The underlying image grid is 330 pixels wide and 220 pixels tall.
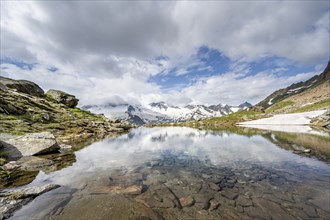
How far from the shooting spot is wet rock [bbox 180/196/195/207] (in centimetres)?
1145

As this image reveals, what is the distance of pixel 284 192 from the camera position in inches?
516

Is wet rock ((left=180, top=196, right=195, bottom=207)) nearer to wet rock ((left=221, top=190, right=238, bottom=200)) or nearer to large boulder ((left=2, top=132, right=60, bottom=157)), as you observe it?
wet rock ((left=221, top=190, right=238, bottom=200))

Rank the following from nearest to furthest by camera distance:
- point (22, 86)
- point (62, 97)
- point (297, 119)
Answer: point (22, 86) < point (297, 119) < point (62, 97)

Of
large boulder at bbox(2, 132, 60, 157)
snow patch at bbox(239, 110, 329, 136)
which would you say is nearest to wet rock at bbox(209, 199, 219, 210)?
large boulder at bbox(2, 132, 60, 157)

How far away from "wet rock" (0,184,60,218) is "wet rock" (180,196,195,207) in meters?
9.96

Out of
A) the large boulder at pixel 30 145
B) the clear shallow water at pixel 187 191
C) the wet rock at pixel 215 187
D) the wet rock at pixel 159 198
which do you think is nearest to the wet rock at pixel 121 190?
the clear shallow water at pixel 187 191

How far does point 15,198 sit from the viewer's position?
11492mm

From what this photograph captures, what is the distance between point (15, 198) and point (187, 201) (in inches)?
444

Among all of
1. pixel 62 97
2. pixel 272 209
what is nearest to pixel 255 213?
pixel 272 209

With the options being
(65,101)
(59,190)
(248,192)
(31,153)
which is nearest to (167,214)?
(248,192)

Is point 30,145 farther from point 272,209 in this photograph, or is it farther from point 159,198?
point 272,209

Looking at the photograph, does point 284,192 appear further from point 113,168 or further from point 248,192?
point 113,168

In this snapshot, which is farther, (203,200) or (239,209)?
(203,200)

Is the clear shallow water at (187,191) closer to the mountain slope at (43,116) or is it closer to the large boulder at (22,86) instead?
the mountain slope at (43,116)
